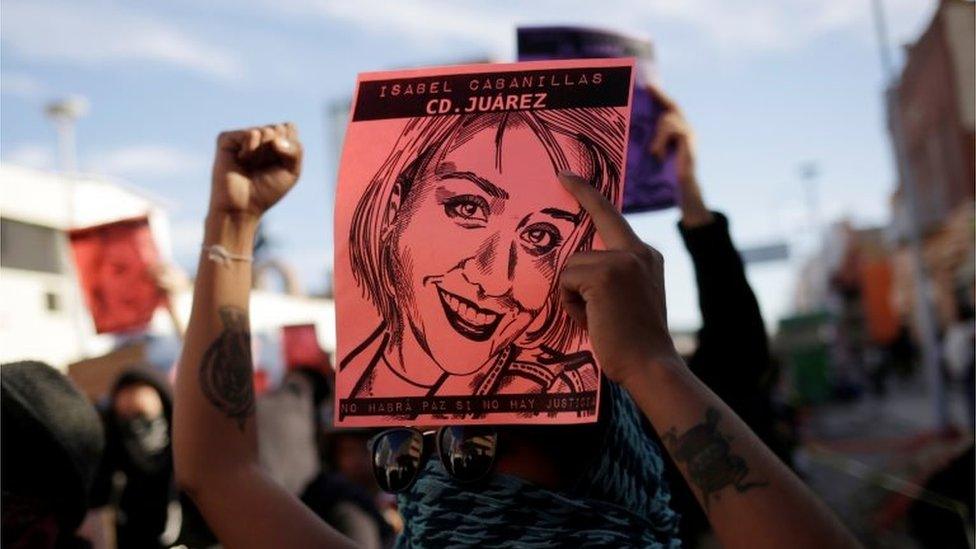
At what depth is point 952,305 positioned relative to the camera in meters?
33.6

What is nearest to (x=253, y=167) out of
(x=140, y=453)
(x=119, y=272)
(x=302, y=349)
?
(x=140, y=453)

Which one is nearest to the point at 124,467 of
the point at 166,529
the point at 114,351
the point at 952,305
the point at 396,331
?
the point at 166,529

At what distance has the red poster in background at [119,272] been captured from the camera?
4848 millimetres

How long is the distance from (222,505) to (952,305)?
35127 mm

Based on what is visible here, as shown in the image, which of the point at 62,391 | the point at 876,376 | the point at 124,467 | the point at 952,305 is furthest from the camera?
the point at 952,305

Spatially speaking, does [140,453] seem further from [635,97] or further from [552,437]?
[552,437]

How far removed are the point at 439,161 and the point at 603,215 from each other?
0.25m

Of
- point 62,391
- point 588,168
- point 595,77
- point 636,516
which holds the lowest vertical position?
point 636,516

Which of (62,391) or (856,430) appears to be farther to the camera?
(856,430)

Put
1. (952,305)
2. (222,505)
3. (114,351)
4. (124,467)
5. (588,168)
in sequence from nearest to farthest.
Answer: (588,168) < (222,505) < (124,467) < (114,351) < (952,305)

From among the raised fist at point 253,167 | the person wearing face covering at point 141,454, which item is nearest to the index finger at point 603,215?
the raised fist at point 253,167

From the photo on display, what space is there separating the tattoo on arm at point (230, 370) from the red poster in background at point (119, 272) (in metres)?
Answer: 3.22

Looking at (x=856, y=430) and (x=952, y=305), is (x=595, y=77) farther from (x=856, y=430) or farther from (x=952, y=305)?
(x=952, y=305)

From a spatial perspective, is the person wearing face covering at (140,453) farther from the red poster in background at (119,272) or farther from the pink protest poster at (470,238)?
the pink protest poster at (470,238)
